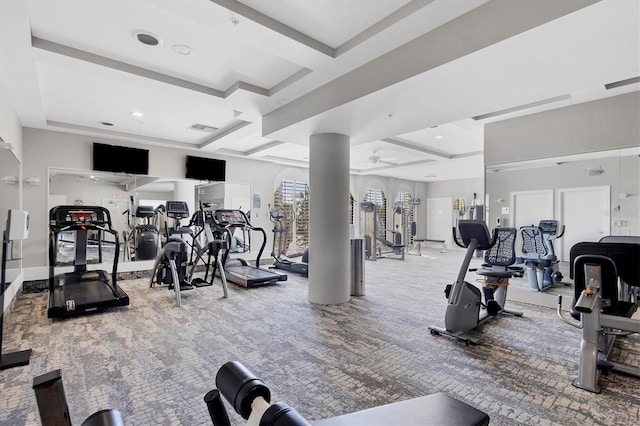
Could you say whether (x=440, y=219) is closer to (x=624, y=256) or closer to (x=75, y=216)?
(x=624, y=256)

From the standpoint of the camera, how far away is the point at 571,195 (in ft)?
15.1

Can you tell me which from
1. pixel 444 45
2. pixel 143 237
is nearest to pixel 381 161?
pixel 143 237

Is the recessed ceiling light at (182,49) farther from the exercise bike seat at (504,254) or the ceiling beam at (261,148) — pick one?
the exercise bike seat at (504,254)

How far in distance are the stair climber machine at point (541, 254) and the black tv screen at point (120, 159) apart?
728cm

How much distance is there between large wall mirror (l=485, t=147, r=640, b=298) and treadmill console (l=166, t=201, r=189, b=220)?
5.79 meters

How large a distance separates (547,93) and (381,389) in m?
3.24

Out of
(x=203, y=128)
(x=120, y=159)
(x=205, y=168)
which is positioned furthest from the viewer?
(x=205, y=168)

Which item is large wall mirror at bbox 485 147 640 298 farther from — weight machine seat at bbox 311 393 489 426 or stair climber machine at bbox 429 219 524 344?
weight machine seat at bbox 311 393 489 426

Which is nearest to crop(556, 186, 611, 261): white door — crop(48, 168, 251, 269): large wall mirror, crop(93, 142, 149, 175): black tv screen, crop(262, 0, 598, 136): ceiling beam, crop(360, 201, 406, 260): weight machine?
crop(262, 0, 598, 136): ceiling beam

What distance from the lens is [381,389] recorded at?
2461 millimetres

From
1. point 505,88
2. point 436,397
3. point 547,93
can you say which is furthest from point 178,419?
point 547,93

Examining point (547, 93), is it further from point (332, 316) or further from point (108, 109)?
point (108, 109)

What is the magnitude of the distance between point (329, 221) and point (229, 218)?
2.14 m

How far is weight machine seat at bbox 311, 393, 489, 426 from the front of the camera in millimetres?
1193
